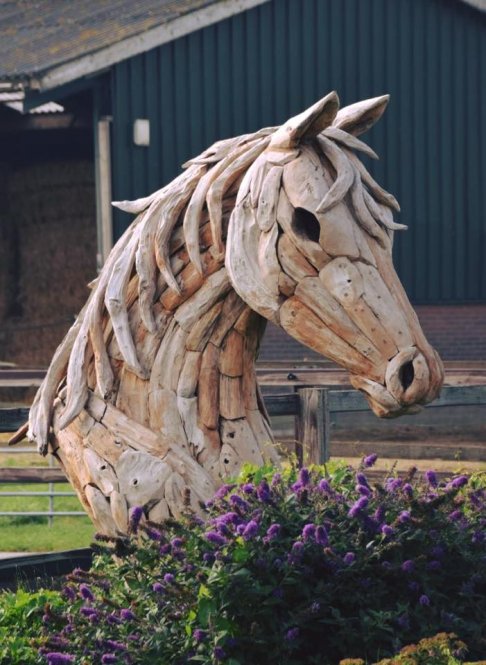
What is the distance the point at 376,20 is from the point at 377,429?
17.0 ft

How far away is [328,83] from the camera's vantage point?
1669 centimetres

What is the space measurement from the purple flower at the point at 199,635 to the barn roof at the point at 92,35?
11271mm

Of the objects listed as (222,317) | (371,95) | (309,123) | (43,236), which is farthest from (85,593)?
(43,236)

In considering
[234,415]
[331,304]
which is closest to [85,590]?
[234,415]

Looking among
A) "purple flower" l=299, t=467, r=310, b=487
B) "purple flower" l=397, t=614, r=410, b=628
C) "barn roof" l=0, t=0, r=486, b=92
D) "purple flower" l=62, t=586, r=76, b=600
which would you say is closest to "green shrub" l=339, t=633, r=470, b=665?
"purple flower" l=397, t=614, r=410, b=628

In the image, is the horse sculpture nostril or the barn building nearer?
the horse sculpture nostril

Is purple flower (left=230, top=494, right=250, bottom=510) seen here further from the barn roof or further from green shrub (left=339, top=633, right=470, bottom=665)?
the barn roof

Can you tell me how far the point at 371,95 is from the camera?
55.5 feet

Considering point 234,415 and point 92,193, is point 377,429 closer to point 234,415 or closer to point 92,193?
point 92,193

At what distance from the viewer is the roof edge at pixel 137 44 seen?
47.0 feet

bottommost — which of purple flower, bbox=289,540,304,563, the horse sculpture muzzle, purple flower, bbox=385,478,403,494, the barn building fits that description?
purple flower, bbox=289,540,304,563

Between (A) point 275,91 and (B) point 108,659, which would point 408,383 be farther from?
(A) point 275,91

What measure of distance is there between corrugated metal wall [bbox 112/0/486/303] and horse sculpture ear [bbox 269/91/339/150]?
1211cm

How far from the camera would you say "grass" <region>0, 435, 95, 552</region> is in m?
9.20
